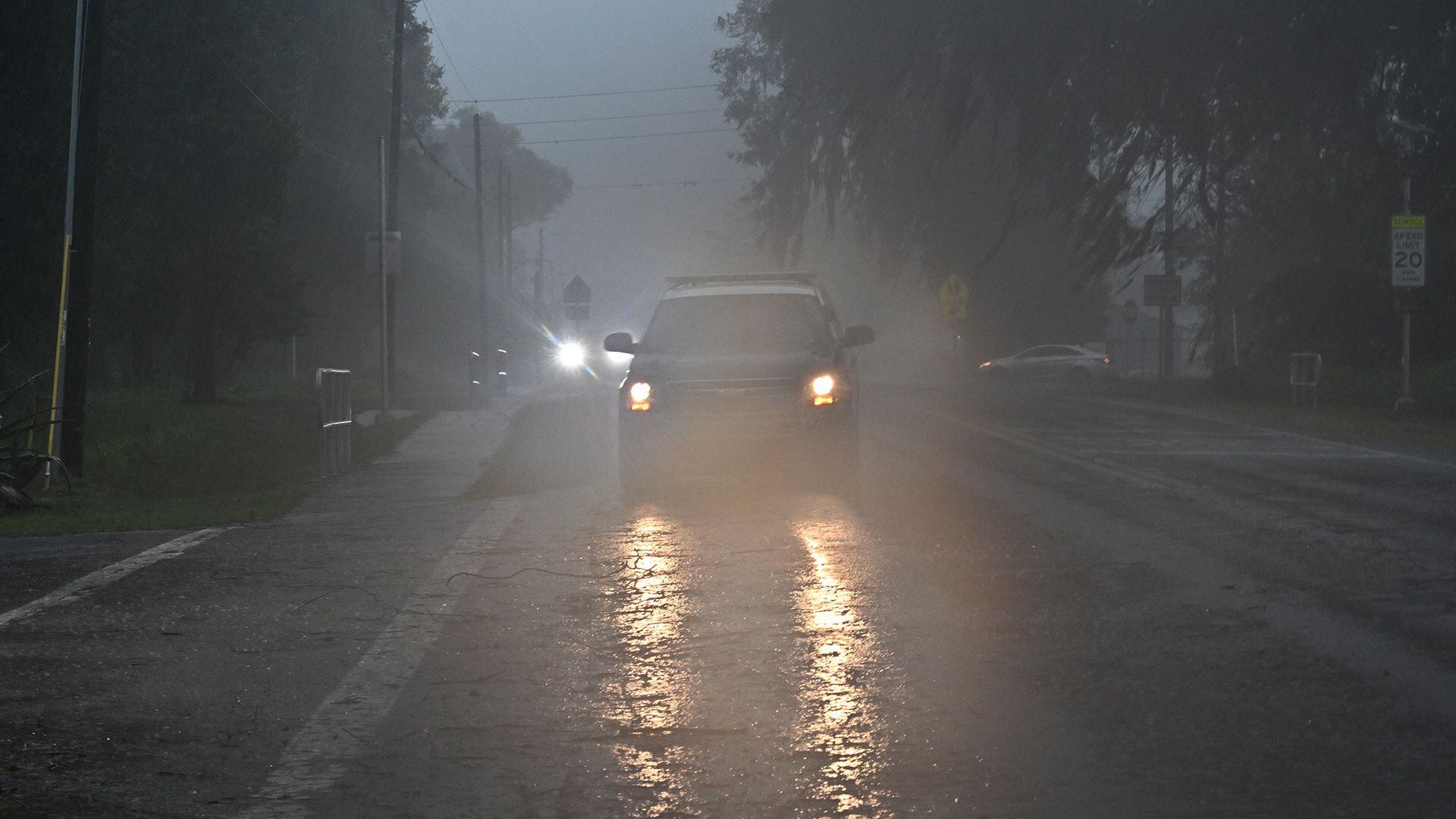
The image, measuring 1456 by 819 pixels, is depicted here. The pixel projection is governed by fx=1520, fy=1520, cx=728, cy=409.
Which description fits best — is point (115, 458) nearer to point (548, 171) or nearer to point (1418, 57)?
point (1418, 57)

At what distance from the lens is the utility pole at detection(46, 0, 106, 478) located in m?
14.8

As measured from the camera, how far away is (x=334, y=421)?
1515cm

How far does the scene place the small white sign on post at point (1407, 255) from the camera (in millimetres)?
23609

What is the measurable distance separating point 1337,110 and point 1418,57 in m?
1.10

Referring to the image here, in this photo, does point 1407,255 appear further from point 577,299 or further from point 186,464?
point 577,299

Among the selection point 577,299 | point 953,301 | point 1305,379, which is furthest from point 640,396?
point 577,299

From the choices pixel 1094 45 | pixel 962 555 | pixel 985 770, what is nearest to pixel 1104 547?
pixel 962 555

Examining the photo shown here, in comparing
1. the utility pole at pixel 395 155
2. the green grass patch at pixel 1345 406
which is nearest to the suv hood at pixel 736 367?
the green grass patch at pixel 1345 406

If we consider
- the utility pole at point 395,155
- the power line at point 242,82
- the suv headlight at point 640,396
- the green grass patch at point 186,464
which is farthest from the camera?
the utility pole at point 395,155

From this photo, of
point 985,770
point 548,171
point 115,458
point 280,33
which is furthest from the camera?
point 548,171

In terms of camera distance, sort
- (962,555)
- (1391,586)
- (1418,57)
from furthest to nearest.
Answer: (1418,57) < (962,555) < (1391,586)

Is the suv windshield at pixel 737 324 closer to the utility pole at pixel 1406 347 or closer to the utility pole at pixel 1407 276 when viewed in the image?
the utility pole at pixel 1407 276

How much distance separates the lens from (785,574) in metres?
8.12

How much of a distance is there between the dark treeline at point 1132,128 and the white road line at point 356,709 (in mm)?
13651
